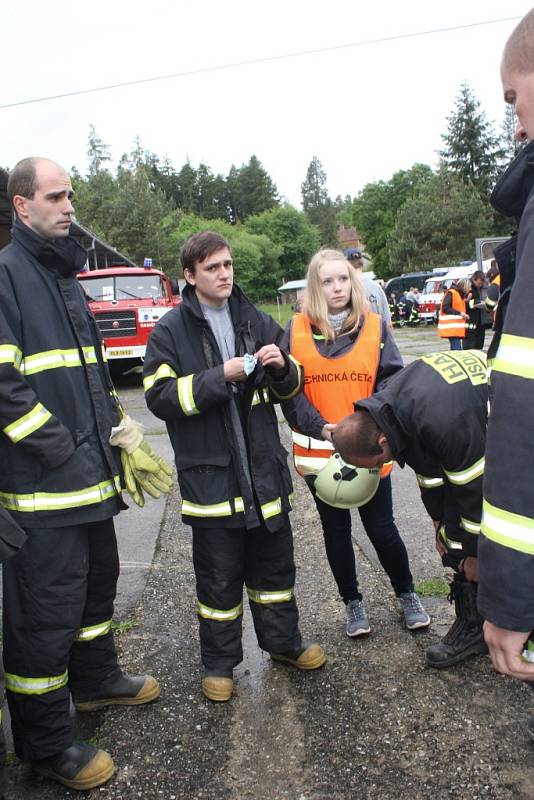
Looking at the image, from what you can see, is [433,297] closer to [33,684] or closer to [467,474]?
[467,474]

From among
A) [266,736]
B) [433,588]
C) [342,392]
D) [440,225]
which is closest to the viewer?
[266,736]

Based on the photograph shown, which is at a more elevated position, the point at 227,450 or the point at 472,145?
the point at 472,145

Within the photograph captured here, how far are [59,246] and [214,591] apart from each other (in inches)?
63.3

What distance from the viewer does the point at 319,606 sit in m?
3.78

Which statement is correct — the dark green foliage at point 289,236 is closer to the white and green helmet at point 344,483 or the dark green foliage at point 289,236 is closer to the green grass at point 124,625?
the green grass at point 124,625

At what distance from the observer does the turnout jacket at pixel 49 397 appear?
2410 mm

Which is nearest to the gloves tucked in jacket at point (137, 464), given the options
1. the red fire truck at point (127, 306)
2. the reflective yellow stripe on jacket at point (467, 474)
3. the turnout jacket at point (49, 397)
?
the turnout jacket at point (49, 397)

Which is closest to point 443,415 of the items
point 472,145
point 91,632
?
point 91,632

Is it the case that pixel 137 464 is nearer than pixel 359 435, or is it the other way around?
pixel 359 435

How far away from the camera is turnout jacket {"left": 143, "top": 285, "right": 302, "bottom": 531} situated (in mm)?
2912

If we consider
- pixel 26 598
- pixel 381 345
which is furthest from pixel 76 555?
pixel 381 345

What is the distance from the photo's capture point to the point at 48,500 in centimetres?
248

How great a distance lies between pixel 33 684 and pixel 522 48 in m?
2.51

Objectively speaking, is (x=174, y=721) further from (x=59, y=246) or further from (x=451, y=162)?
(x=451, y=162)
